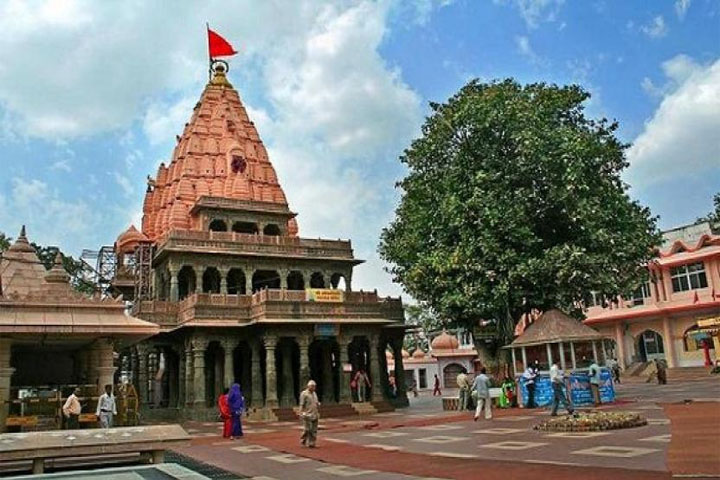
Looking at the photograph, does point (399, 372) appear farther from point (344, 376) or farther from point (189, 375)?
point (189, 375)

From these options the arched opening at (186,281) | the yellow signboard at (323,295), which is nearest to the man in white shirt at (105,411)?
the yellow signboard at (323,295)

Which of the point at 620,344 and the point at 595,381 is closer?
the point at 595,381

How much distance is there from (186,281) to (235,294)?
434 centimetres

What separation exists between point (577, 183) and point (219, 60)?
111 ft

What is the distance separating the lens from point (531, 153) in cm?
2506

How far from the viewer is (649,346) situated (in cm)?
4572

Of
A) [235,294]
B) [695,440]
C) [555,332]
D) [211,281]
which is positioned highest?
[211,281]

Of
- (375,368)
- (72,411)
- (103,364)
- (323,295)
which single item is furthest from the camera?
(375,368)

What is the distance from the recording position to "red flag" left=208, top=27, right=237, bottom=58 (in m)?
48.3

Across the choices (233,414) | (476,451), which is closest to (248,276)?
(233,414)

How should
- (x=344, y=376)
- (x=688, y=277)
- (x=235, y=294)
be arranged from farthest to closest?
(x=688, y=277)
(x=235, y=294)
(x=344, y=376)

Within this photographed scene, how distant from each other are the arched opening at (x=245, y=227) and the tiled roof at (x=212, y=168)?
2.27 metres

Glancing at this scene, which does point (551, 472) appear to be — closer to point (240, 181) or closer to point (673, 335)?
point (240, 181)

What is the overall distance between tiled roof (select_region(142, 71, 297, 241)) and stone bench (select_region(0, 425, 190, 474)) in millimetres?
27261
